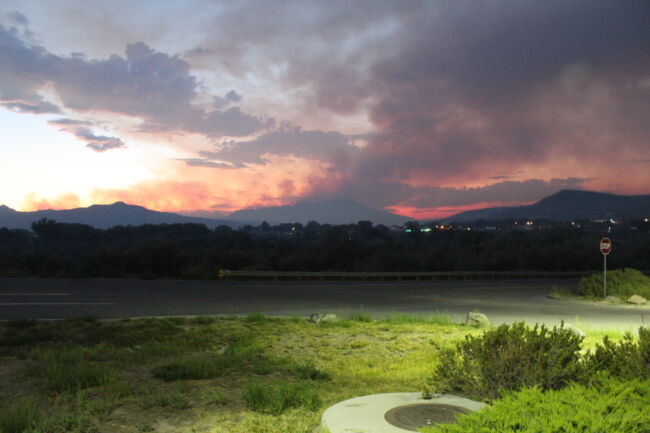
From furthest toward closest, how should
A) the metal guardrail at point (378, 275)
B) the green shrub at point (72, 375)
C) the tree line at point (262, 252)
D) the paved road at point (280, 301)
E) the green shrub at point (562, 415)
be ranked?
the tree line at point (262, 252)
the metal guardrail at point (378, 275)
the paved road at point (280, 301)
the green shrub at point (72, 375)
the green shrub at point (562, 415)

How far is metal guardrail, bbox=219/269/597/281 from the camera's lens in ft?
97.5

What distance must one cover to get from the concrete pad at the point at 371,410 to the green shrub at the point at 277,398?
20.6 inches

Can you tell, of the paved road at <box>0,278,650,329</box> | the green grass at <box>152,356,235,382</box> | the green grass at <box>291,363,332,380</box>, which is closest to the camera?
the green grass at <box>152,356,235,382</box>

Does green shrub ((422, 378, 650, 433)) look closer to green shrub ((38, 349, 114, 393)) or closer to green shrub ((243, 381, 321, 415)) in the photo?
green shrub ((243, 381, 321, 415))

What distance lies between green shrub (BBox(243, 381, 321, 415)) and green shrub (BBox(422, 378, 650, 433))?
2286mm

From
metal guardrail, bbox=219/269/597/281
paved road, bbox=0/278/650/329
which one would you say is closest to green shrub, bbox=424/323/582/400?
paved road, bbox=0/278/650/329

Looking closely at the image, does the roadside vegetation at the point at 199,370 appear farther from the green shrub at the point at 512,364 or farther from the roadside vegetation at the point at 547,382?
the roadside vegetation at the point at 547,382

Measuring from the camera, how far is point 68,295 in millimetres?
19609

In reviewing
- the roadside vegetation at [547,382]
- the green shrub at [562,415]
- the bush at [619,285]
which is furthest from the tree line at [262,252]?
the green shrub at [562,415]

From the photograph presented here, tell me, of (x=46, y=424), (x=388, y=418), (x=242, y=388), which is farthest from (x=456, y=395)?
(x=46, y=424)

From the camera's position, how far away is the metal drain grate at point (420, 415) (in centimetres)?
488

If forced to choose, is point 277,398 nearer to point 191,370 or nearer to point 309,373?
point 309,373

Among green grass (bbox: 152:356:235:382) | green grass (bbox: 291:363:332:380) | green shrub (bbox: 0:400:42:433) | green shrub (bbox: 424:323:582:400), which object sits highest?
green shrub (bbox: 424:323:582:400)

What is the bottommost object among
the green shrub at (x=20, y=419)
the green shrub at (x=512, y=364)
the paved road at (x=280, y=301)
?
the paved road at (x=280, y=301)
